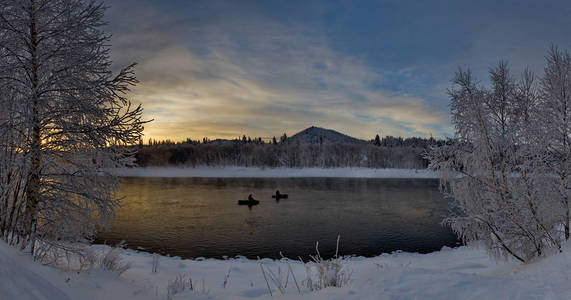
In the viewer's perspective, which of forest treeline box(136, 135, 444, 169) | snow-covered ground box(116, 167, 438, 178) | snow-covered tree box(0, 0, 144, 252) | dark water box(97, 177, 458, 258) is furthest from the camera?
forest treeline box(136, 135, 444, 169)

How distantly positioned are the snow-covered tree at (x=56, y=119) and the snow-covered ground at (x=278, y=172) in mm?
79764

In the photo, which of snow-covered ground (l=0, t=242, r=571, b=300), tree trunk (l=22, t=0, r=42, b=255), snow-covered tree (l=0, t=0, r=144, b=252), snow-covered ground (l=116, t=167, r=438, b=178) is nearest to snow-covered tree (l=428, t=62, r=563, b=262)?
snow-covered ground (l=0, t=242, r=571, b=300)

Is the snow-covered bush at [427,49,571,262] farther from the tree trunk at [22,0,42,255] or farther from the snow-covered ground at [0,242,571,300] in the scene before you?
the tree trunk at [22,0,42,255]

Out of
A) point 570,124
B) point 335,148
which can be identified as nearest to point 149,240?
point 570,124

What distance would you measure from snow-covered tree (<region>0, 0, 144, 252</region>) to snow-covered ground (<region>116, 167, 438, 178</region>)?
7976 centimetres

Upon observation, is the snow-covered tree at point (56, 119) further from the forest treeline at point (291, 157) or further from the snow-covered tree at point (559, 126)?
the forest treeline at point (291, 157)

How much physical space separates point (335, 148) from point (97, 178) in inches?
4627

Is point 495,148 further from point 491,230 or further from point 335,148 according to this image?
point 335,148

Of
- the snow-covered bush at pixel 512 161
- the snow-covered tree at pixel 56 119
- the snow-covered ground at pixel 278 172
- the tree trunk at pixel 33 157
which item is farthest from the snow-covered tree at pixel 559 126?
the snow-covered ground at pixel 278 172

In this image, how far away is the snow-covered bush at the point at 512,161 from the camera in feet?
28.0

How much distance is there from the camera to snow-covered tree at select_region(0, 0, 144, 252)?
7.44 metres

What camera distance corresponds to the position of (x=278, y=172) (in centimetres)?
9519

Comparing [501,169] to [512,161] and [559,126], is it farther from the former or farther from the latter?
[559,126]

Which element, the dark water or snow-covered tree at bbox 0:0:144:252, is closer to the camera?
snow-covered tree at bbox 0:0:144:252
